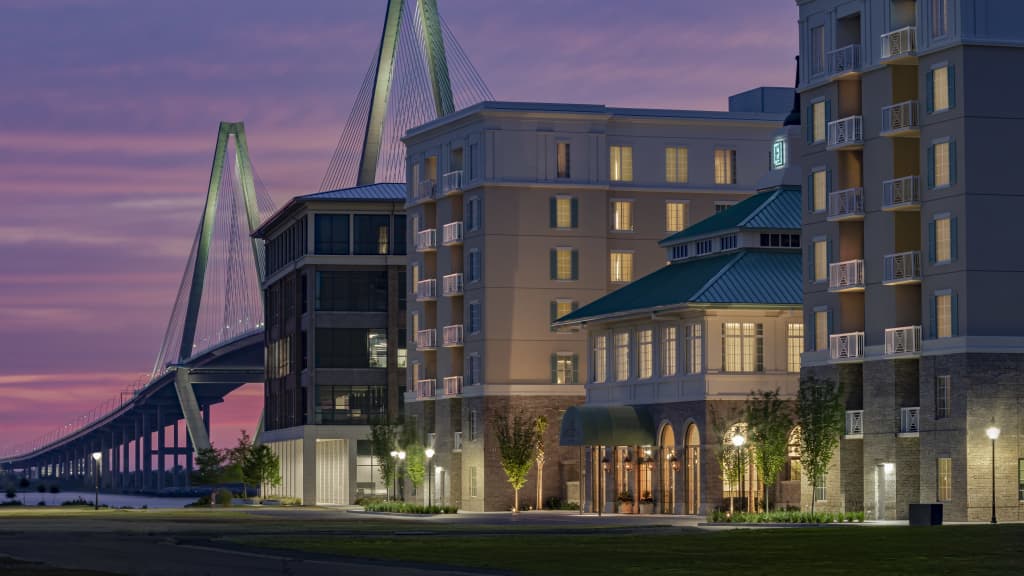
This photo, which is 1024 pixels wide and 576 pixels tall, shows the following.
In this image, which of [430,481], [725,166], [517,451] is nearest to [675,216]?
[725,166]

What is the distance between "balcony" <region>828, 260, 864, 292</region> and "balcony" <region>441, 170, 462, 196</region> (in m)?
37.6

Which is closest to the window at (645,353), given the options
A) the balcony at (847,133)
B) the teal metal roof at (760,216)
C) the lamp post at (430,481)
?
the teal metal roof at (760,216)

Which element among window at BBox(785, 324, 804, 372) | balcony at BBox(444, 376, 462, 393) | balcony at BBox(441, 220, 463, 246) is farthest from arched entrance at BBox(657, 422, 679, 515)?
balcony at BBox(441, 220, 463, 246)

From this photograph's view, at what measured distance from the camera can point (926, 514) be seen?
70.6 metres

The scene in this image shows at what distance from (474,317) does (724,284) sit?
26.2 m

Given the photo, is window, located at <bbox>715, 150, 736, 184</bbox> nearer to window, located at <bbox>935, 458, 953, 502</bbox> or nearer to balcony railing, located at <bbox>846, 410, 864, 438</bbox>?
balcony railing, located at <bbox>846, 410, 864, 438</bbox>

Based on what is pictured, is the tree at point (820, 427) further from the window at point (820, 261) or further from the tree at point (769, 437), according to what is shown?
the window at point (820, 261)

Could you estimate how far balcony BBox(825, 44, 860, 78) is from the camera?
268 feet

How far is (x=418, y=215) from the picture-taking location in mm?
124375

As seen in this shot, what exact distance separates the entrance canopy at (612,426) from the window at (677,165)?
74.8 ft

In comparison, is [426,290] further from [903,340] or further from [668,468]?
[903,340]

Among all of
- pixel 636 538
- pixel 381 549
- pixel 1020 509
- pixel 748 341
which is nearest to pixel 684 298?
pixel 748 341

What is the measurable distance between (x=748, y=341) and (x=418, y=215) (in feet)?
117

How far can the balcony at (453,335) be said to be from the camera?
118m
